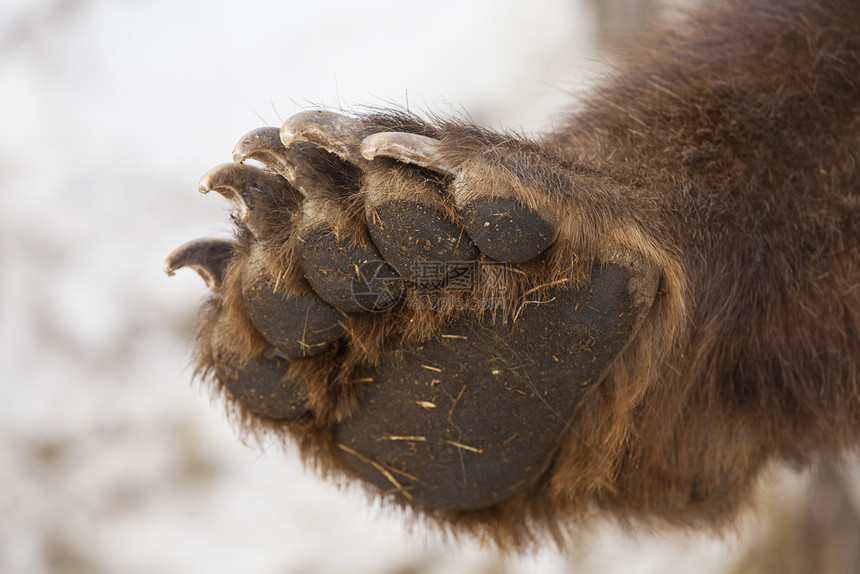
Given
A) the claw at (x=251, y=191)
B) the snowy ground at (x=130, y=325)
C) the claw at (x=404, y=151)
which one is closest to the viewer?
the claw at (x=404, y=151)

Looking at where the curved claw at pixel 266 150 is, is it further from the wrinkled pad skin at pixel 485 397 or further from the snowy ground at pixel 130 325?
the snowy ground at pixel 130 325

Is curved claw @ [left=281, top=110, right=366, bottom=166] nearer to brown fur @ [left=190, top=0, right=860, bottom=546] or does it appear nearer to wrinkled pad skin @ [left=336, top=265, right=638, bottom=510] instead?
brown fur @ [left=190, top=0, right=860, bottom=546]

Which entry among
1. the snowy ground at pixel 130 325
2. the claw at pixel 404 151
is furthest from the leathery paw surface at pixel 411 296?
the snowy ground at pixel 130 325

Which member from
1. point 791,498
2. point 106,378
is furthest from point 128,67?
point 791,498

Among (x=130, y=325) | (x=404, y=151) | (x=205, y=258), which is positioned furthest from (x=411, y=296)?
(x=130, y=325)

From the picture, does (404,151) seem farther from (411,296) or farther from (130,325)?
(130,325)

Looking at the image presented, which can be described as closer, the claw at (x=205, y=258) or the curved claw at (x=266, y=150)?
the curved claw at (x=266, y=150)
